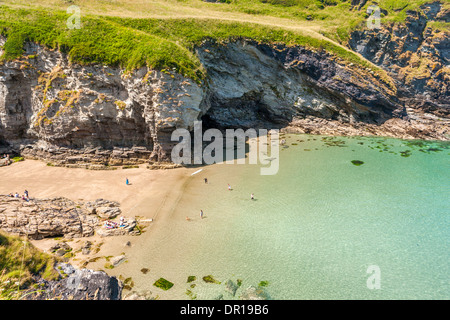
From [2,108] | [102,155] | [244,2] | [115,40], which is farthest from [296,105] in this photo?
[2,108]

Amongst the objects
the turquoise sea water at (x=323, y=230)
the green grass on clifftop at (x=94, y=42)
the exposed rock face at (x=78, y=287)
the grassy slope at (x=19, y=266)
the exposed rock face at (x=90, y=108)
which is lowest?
the turquoise sea water at (x=323, y=230)

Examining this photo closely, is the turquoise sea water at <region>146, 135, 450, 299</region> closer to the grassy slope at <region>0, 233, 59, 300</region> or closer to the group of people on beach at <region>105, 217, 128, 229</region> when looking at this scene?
the group of people on beach at <region>105, 217, 128, 229</region>

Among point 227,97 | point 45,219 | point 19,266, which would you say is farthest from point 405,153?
A: point 45,219

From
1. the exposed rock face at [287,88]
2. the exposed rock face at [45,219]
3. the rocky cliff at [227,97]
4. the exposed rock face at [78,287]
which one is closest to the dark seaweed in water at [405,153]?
the rocky cliff at [227,97]

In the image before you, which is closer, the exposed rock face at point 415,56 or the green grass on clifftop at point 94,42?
the green grass on clifftop at point 94,42

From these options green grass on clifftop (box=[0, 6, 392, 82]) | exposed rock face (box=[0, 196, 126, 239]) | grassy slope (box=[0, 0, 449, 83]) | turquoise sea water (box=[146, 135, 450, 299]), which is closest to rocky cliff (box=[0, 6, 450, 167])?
green grass on clifftop (box=[0, 6, 392, 82])

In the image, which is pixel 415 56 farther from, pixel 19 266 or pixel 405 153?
pixel 19 266

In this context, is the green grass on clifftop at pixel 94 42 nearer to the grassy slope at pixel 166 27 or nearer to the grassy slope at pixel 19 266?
the grassy slope at pixel 166 27
